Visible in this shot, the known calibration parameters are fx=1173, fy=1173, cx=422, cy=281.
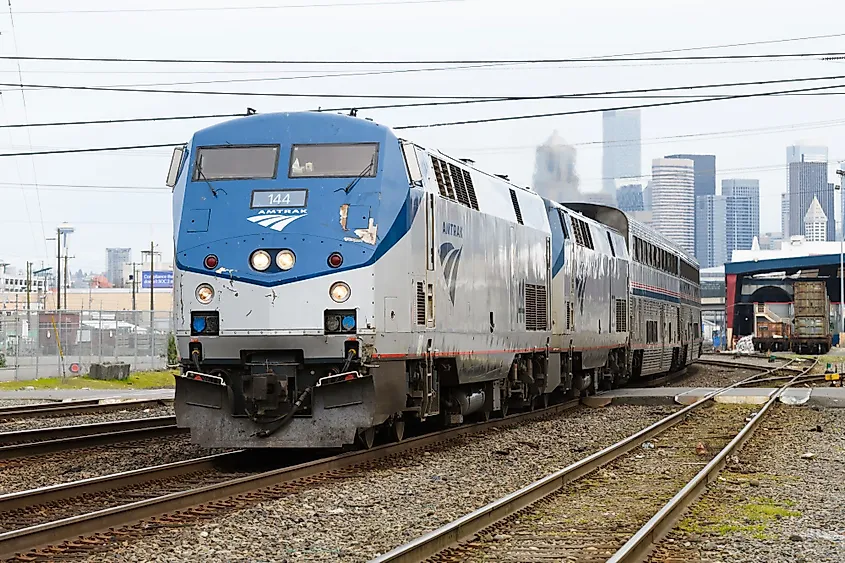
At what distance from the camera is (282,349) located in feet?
43.0

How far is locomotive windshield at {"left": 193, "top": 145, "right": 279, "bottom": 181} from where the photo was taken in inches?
543

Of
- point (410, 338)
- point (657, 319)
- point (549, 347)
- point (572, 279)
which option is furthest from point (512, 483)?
point (657, 319)

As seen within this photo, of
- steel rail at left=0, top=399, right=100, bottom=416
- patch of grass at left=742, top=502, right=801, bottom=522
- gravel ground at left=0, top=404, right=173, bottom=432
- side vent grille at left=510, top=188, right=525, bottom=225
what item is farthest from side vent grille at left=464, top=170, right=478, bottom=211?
steel rail at left=0, top=399, right=100, bottom=416

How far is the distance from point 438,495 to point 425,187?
4503 mm

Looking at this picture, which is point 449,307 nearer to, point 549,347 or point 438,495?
point 438,495

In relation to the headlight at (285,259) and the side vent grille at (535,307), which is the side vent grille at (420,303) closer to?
the headlight at (285,259)

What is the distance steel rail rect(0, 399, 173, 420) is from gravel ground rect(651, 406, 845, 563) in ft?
43.4

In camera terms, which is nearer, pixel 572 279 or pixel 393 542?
pixel 393 542

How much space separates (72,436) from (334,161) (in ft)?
24.5

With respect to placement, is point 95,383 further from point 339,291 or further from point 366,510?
point 366,510

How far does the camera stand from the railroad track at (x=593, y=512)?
8.62m

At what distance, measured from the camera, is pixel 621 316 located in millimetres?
28938

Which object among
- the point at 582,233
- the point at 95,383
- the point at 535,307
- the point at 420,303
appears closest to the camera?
the point at 420,303

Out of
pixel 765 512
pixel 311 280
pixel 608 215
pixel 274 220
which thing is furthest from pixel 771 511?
pixel 608 215
